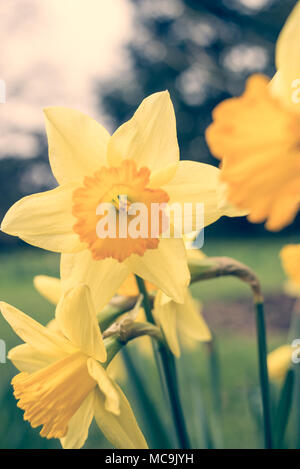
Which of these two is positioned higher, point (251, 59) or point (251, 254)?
point (251, 59)

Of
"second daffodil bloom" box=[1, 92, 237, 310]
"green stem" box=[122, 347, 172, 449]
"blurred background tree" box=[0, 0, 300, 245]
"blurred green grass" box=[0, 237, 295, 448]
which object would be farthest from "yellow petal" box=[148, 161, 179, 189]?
"blurred background tree" box=[0, 0, 300, 245]

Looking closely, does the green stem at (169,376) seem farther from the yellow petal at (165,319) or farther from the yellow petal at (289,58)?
the yellow petal at (289,58)

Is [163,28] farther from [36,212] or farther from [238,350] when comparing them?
[36,212]

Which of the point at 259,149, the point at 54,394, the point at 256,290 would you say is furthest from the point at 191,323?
the point at 259,149

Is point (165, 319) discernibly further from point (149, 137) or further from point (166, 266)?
point (149, 137)

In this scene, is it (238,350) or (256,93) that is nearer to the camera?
(256,93)

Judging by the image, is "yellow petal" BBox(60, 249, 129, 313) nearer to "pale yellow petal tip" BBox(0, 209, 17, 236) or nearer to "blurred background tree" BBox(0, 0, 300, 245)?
"pale yellow petal tip" BBox(0, 209, 17, 236)
